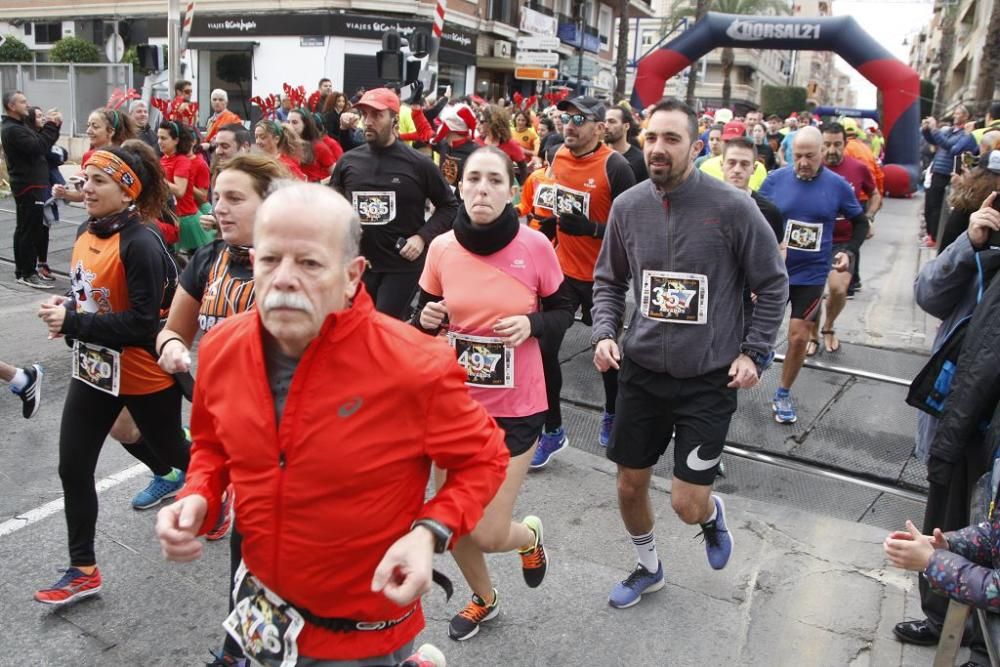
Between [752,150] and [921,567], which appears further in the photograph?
[752,150]

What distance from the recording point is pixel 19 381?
13.9 ft

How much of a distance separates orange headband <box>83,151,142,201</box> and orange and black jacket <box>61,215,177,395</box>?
0.13 metres

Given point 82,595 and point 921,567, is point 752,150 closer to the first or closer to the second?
point 921,567

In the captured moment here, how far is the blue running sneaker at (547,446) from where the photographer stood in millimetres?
5238

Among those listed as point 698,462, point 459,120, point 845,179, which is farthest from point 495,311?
point 459,120

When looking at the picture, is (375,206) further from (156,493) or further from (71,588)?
(71,588)

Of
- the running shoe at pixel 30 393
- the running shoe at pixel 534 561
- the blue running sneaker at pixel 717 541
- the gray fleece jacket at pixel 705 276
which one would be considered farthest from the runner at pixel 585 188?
the running shoe at pixel 30 393

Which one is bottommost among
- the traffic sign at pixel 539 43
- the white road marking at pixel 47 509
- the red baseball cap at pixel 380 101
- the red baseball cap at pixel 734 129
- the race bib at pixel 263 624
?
the white road marking at pixel 47 509

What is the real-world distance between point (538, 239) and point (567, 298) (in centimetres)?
29

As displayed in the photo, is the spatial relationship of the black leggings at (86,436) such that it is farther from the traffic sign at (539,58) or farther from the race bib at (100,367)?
the traffic sign at (539,58)

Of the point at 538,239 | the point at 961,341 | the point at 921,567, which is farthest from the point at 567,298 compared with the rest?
the point at 921,567

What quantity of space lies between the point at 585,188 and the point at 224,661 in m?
3.83

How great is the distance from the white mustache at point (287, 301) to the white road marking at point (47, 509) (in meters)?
2.83

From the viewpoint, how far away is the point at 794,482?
5230 mm
